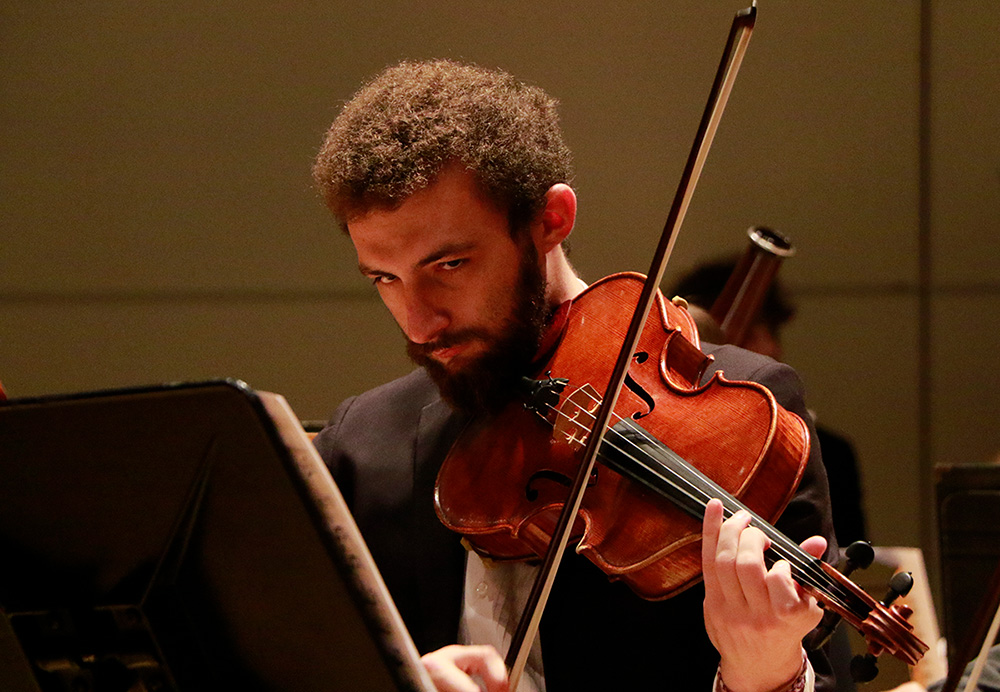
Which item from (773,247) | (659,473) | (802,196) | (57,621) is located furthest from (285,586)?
(802,196)

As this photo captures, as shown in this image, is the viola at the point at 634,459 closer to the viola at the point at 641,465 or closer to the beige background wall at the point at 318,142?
the viola at the point at 641,465

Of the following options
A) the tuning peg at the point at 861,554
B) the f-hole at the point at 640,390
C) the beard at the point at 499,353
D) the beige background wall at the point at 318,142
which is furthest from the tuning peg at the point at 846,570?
the beige background wall at the point at 318,142

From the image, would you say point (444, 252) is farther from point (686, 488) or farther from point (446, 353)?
point (686, 488)

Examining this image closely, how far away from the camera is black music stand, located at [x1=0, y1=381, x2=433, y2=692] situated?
1.56 ft

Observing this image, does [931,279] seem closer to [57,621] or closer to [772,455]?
[772,455]

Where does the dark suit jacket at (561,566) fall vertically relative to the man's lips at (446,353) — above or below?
below

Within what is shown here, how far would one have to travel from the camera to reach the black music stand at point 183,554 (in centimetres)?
48

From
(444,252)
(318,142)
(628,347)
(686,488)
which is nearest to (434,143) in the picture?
(444,252)

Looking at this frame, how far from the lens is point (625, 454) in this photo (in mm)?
832

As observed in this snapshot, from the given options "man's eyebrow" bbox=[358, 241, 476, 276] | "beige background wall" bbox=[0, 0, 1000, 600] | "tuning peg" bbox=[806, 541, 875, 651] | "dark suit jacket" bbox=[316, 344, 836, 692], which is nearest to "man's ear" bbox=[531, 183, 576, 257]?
"man's eyebrow" bbox=[358, 241, 476, 276]

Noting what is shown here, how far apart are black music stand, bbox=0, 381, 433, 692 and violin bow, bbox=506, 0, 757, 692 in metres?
0.23

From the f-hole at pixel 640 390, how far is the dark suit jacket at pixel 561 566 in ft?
0.33

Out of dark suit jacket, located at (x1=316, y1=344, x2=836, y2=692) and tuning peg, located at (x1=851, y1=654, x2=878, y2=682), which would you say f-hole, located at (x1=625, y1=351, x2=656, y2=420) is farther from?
tuning peg, located at (x1=851, y1=654, x2=878, y2=682)

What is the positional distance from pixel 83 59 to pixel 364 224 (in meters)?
1.69
